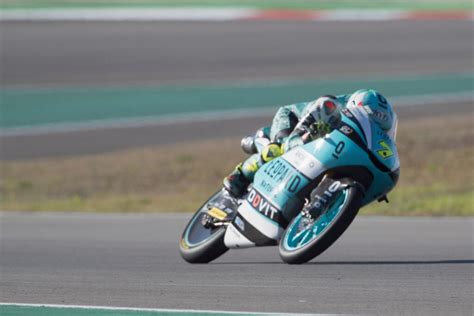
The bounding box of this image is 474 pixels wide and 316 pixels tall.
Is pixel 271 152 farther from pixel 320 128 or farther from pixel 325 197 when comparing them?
pixel 325 197

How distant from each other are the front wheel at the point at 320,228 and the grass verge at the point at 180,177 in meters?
4.26

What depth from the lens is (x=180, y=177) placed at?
1548 cm

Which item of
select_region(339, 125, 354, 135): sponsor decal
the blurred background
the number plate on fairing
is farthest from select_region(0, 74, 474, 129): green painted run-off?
select_region(339, 125, 354, 135): sponsor decal

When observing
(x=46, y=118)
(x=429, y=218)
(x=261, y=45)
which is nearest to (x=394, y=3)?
(x=261, y=45)

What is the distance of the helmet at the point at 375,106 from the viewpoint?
7.14 m

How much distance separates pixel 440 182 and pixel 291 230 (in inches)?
277

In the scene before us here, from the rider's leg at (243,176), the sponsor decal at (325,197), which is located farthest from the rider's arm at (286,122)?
the sponsor decal at (325,197)

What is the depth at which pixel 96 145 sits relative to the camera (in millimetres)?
18984

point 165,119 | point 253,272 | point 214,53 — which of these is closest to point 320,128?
point 253,272

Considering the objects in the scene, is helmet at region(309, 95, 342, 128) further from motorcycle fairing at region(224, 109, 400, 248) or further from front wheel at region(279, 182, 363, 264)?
front wheel at region(279, 182, 363, 264)

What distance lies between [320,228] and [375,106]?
3.05 ft

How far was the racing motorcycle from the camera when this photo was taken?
270 inches

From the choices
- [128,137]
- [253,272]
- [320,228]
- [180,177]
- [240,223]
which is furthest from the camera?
[128,137]

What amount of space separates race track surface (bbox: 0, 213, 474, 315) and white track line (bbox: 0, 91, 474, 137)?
34.4 ft
